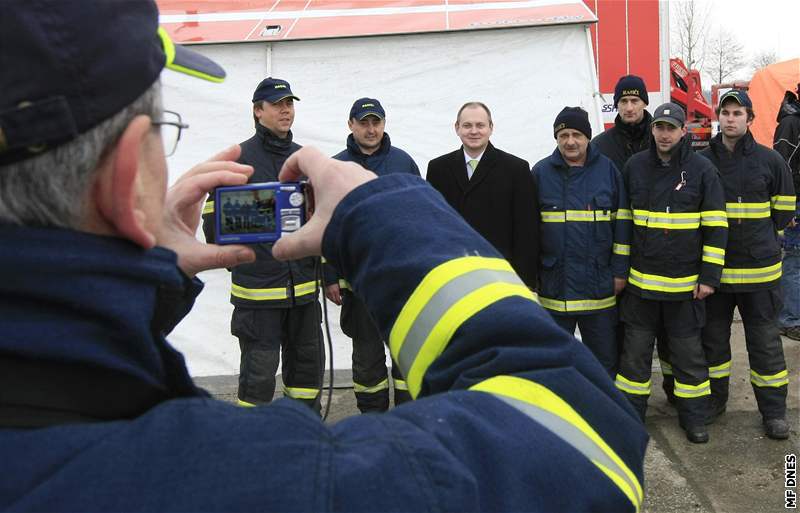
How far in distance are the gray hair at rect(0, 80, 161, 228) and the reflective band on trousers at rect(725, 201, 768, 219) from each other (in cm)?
475

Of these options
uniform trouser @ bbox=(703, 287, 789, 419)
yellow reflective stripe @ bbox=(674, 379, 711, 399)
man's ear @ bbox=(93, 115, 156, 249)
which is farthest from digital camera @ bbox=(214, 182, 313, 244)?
uniform trouser @ bbox=(703, 287, 789, 419)

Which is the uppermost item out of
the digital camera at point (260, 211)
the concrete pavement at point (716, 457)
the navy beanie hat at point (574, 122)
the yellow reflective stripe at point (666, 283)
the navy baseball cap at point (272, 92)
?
the navy baseball cap at point (272, 92)

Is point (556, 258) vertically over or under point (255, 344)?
over

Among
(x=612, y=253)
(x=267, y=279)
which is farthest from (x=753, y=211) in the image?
(x=267, y=279)

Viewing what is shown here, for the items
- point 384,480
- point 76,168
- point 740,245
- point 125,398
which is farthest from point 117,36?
point 740,245

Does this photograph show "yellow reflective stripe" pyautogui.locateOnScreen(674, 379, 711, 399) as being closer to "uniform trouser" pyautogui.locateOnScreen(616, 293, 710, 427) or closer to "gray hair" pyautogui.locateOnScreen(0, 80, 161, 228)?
"uniform trouser" pyautogui.locateOnScreen(616, 293, 710, 427)

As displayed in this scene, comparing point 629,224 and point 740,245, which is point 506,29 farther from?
point 740,245

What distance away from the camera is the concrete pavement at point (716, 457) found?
3.84 meters

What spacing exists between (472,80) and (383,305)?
5.26 meters

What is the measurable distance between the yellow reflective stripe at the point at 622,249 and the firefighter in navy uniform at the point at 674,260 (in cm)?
3

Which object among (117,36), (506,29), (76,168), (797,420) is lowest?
(797,420)

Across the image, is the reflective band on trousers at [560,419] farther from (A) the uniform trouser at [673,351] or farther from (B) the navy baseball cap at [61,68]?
(A) the uniform trouser at [673,351]

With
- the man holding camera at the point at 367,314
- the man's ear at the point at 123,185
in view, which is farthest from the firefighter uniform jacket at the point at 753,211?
the man's ear at the point at 123,185

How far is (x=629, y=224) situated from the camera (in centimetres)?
477
